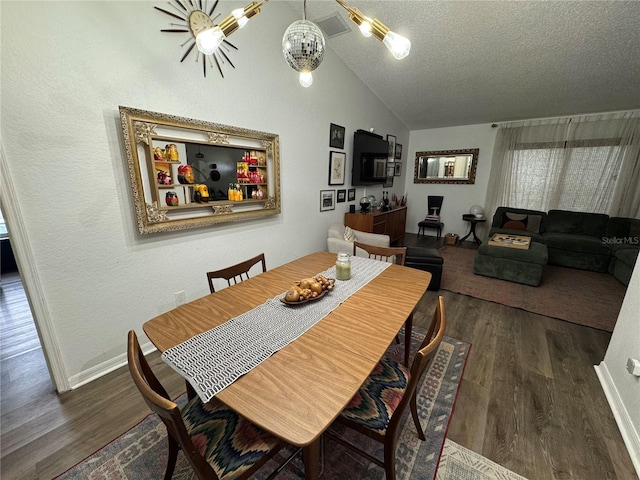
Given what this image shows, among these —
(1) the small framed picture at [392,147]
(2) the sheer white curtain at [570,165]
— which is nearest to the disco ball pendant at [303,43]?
(1) the small framed picture at [392,147]

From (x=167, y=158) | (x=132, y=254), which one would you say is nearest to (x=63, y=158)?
(x=167, y=158)

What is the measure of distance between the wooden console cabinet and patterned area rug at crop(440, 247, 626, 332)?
1.19m

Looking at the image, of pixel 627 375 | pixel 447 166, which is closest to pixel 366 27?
pixel 627 375

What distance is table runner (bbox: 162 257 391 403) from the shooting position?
80cm

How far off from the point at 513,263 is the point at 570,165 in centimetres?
276

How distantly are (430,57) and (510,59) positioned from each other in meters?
0.89

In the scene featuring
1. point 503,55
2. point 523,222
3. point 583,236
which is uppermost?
point 503,55

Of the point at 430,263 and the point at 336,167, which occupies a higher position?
the point at 336,167

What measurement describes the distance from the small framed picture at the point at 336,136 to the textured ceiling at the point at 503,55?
0.90 metres

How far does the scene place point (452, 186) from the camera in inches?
220

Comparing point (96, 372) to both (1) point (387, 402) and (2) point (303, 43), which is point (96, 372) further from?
(2) point (303, 43)

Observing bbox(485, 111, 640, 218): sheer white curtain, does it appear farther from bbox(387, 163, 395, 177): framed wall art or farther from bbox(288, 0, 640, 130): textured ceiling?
bbox(387, 163, 395, 177): framed wall art

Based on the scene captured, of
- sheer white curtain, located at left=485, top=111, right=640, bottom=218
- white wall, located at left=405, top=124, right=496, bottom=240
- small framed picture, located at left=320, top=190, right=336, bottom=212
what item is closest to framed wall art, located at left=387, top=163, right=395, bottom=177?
white wall, located at left=405, top=124, right=496, bottom=240

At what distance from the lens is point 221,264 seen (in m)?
2.29
